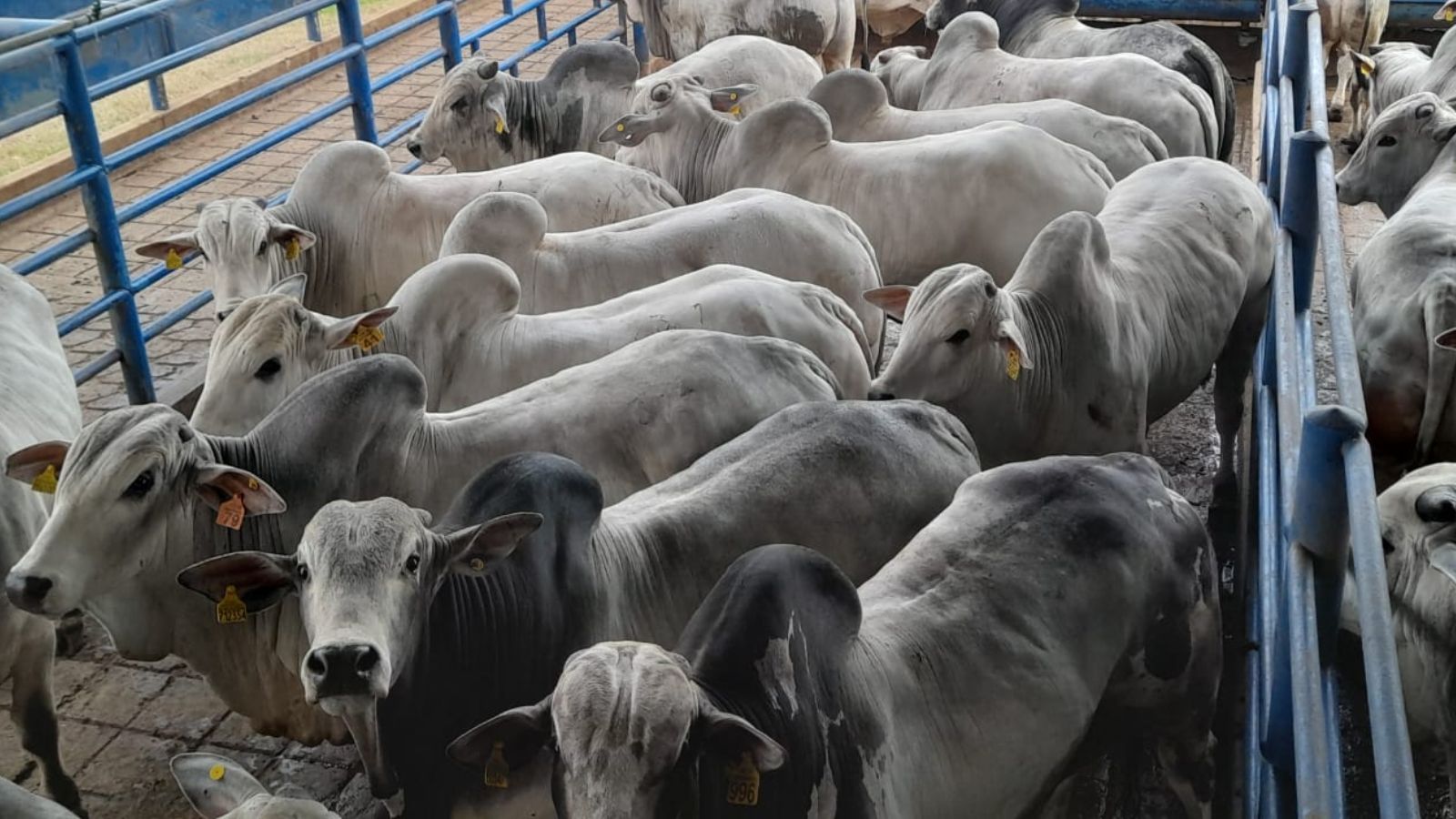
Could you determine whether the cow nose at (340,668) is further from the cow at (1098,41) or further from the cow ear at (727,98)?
the cow at (1098,41)

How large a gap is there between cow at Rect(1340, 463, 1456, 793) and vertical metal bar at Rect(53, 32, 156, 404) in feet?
16.0

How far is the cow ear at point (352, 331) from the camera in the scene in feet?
14.9

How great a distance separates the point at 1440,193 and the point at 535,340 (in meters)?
3.71

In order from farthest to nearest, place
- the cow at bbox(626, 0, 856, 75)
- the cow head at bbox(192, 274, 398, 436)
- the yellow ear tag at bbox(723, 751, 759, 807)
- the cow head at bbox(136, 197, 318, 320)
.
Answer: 1. the cow at bbox(626, 0, 856, 75)
2. the cow head at bbox(136, 197, 318, 320)
3. the cow head at bbox(192, 274, 398, 436)
4. the yellow ear tag at bbox(723, 751, 759, 807)

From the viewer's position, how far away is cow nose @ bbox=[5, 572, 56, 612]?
353 cm

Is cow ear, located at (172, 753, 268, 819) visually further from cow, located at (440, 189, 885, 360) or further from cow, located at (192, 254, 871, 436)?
cow, located at (440, 189, 885, 360)

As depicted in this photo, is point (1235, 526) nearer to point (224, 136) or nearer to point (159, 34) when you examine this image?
→ point (159, 34)

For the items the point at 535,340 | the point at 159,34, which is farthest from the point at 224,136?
the point at 535,340

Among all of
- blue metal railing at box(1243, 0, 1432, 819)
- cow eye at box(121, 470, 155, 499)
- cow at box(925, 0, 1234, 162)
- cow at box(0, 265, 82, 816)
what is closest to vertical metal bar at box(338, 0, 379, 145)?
cow at box(0, 265, 82, 816)

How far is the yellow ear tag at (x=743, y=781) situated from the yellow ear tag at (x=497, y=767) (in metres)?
0.43

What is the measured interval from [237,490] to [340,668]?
1.04 meters

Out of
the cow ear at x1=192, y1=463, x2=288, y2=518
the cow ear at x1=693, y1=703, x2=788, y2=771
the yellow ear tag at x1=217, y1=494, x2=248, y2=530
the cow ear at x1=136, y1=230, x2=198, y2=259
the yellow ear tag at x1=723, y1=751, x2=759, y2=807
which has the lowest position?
the cow ear at x1=136, y1=230, x2=198, y2=259

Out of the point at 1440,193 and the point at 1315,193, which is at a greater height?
the point at 1315,193

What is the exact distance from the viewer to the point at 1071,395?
4809 millimetres
